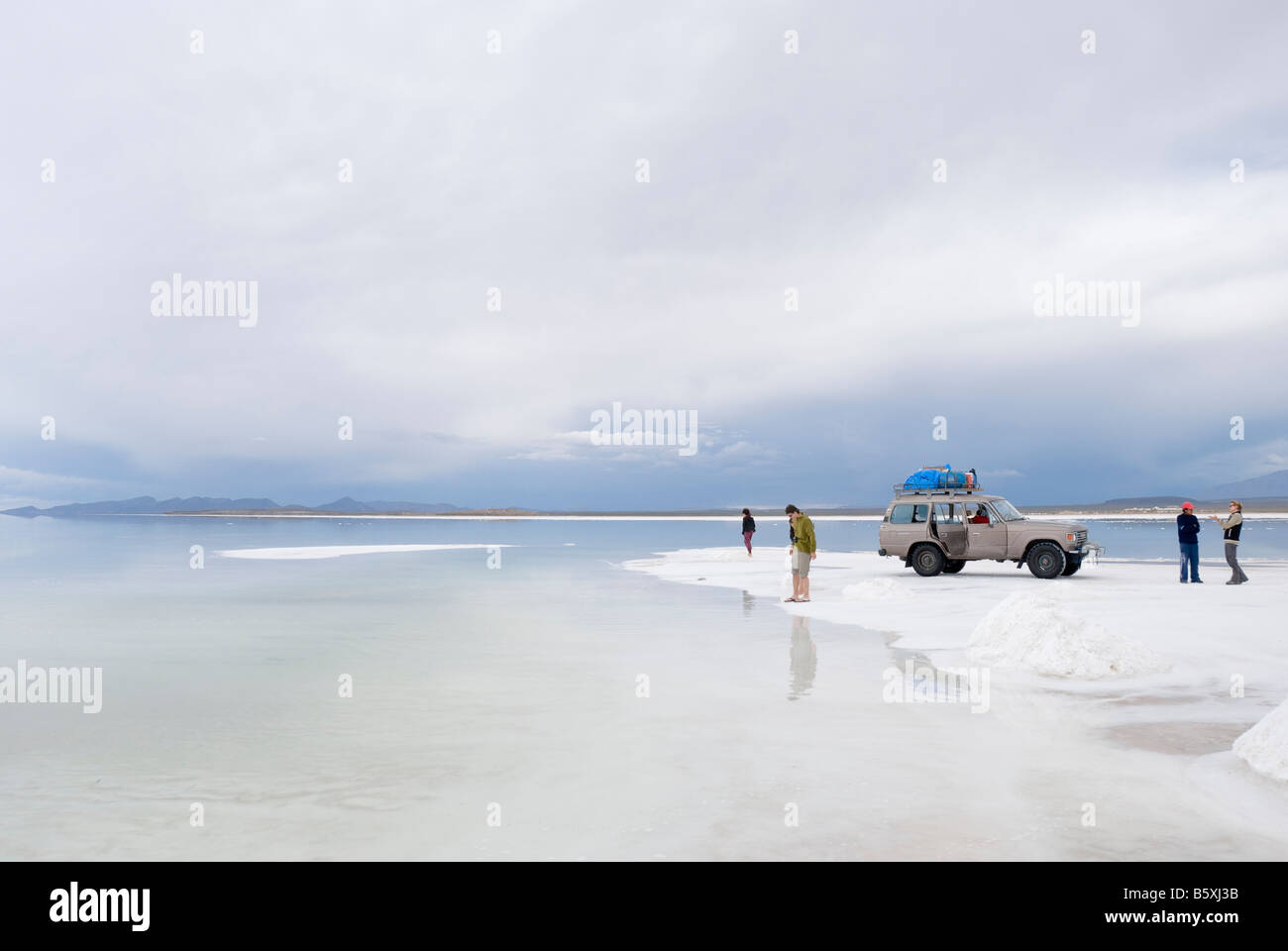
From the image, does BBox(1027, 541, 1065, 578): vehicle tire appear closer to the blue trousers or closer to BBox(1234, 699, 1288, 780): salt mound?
the blue trousers

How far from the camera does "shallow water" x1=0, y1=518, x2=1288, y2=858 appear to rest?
571 centimetres

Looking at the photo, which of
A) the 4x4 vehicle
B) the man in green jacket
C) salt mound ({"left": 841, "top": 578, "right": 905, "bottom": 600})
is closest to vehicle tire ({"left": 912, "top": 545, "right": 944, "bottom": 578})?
the 4x4 vehicle

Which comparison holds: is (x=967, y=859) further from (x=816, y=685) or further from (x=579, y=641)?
(x=579, y=641)

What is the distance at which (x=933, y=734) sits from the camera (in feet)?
27.0

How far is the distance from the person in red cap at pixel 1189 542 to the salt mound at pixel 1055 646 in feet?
36.6

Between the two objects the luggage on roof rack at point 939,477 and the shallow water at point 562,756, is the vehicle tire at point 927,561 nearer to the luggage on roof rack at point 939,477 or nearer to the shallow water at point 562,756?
the luggage on roof rack at point 939,477

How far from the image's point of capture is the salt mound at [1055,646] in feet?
35.9

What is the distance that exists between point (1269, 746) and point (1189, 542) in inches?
628

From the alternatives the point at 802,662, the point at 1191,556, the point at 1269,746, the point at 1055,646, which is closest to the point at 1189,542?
the point at 1191,556

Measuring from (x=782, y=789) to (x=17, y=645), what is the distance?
42.7 ft

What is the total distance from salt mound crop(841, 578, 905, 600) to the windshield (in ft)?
20.2

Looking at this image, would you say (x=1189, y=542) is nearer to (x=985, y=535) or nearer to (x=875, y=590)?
(x=985, y=535)

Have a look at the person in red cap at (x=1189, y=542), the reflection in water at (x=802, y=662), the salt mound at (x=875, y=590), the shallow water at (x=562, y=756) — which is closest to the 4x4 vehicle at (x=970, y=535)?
the person in red cap at (x=1189, y=542)

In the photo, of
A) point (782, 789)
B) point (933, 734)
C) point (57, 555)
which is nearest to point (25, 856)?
point (782, 789)
